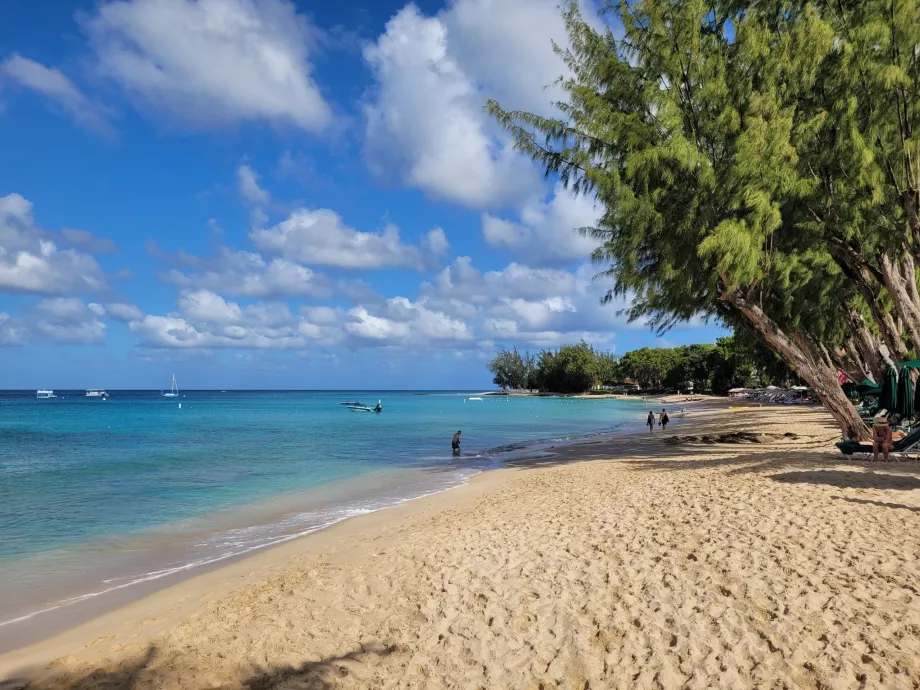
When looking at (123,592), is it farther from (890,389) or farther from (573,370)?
(573,370)

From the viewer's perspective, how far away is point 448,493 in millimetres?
15672

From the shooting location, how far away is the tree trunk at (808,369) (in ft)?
50.6

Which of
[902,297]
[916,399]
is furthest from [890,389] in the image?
[902,297]

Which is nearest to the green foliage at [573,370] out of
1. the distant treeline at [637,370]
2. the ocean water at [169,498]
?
the distant treeline at [637,370]

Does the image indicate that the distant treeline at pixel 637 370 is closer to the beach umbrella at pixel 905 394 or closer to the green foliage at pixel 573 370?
the green foliage at pixel 573 370

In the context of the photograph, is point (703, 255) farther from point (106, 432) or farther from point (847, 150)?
point (106, 432)

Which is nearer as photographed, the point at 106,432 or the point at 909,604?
the point at 909,604

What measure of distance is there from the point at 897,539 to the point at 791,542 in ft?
3.98

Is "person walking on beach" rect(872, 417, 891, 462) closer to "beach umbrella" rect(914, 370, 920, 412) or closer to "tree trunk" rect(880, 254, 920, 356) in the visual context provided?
"beach umbrella" rect(914, 370, 920, 412)

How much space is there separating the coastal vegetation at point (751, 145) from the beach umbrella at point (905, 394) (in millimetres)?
2568

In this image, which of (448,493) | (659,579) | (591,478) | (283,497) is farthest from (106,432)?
(659,579)

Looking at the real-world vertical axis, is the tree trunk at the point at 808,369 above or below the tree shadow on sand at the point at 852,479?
above

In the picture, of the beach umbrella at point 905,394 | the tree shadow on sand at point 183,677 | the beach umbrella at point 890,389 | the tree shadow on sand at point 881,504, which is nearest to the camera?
the tree shadow on sand at point 183,677

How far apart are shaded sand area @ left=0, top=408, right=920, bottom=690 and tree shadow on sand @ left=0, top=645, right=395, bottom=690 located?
21mm
